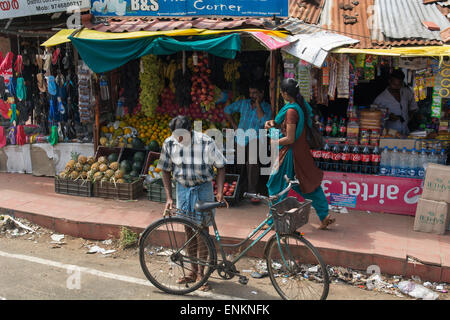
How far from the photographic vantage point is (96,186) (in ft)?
24.2

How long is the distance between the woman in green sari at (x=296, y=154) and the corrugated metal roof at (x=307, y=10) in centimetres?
341

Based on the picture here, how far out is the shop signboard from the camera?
305 inches

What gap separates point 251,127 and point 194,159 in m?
3.04

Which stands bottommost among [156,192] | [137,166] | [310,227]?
[310,227]

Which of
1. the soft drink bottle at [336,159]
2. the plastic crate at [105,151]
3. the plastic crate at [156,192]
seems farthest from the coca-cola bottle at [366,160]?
the plastic crate at [105,151]

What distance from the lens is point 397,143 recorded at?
7.04 metres

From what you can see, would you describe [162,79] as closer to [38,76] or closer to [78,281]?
[38,76]

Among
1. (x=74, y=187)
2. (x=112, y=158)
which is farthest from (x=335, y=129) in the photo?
(x=74, y=187)

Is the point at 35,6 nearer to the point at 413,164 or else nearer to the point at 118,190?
the point at 118,190

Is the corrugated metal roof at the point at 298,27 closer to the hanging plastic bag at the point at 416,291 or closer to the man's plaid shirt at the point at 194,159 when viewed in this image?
the man's plaid shirt at the point at 194,159

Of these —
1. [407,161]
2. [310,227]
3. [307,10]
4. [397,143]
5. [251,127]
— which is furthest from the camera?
[307,10]

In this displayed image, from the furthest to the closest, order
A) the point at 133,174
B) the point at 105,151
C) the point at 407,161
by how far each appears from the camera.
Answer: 1. the point at 105,151
2. the point at 133,174
3. the point at 407,161
